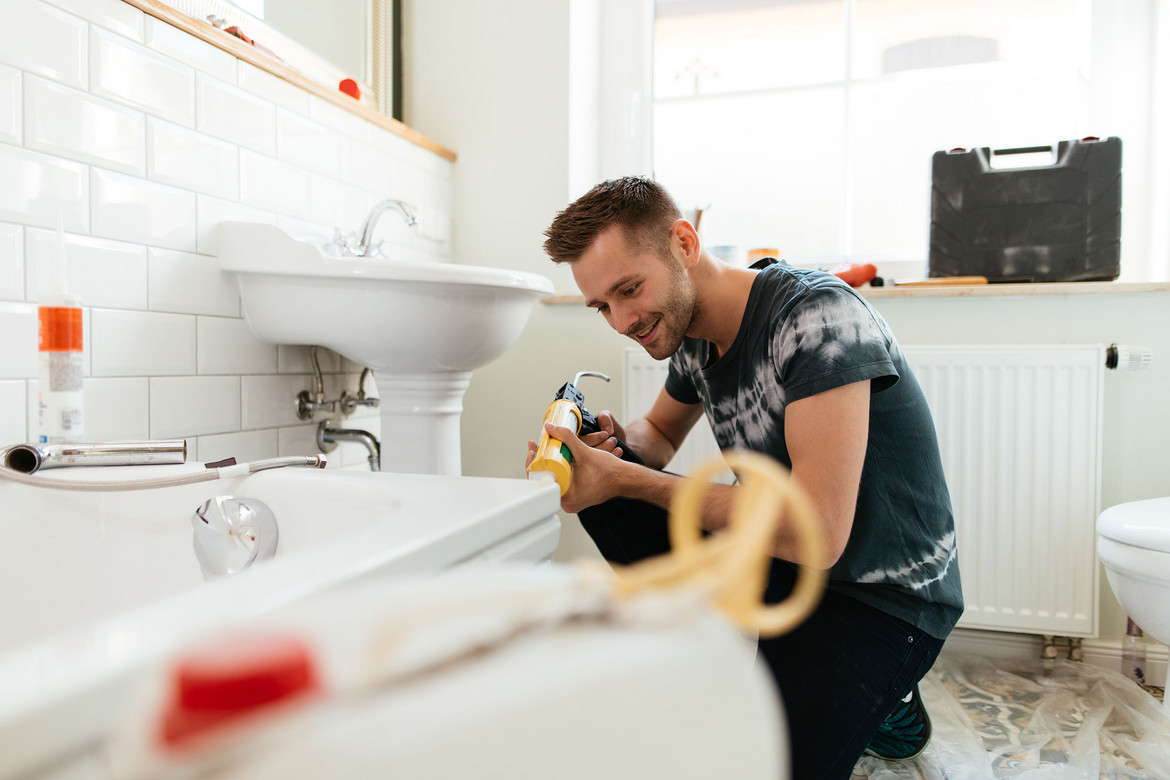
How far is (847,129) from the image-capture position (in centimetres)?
205

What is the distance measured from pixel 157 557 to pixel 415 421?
0.63m

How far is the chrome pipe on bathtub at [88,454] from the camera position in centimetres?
85

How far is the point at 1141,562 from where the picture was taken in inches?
48.6

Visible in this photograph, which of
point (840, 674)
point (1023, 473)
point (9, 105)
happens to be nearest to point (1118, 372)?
point (1023, 473)

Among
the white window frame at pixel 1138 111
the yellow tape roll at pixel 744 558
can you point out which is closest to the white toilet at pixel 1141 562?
the white window frame at pixel 1138 111

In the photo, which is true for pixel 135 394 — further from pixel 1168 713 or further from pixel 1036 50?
pixel 1036 50

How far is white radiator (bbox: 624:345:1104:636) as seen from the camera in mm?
1586

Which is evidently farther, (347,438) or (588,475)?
(347,438)

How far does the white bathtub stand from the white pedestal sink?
462mm

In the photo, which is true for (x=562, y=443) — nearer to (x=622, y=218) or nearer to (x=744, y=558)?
(x=622, y=218)

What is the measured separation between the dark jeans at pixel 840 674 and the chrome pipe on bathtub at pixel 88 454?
0.80 metres

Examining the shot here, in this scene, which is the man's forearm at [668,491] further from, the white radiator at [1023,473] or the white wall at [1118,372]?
the white wall at [1118,372]

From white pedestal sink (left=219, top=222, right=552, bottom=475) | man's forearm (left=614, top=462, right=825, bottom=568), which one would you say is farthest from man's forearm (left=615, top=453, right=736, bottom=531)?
white pedestal sink (left=219, top=222, right=552, bottom=475)

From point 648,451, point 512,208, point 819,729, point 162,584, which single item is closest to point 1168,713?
point 819,729
